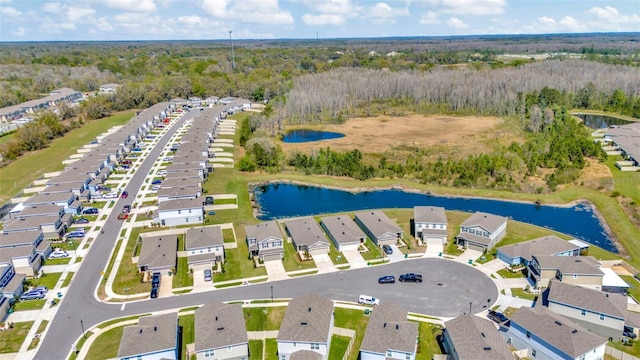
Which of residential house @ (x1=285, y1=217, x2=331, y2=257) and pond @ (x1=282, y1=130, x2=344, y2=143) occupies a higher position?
pond @ (x1=282, y1=130, x2=344, y2=143)

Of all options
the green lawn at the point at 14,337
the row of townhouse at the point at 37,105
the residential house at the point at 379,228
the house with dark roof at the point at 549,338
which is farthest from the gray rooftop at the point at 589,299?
the row of townhouse at the point at 37,105

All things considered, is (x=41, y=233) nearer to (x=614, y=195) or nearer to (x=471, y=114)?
(x=614, y=195)

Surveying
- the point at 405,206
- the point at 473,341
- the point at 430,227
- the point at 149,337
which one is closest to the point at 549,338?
the point at 473,341

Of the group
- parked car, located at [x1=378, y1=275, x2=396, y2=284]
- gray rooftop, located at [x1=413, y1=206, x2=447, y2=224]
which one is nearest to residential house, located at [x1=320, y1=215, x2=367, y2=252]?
parked car, located at [x1=378, y1=275, x2=396, y2=284]

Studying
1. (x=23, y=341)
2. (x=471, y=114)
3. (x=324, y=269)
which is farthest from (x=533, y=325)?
(x=471, y=114)

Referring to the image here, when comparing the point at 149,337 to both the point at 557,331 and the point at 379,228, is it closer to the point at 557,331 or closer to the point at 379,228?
the point at 379,228

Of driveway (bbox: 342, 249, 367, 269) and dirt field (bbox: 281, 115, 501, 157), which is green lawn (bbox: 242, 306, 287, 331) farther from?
dirt field (bbox: 281, 115, 501, 157)
